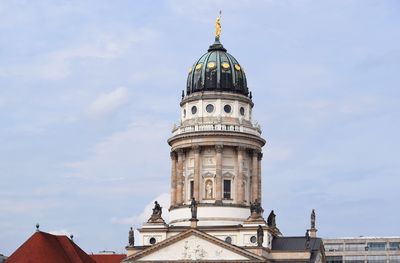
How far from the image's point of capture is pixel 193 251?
91.2m

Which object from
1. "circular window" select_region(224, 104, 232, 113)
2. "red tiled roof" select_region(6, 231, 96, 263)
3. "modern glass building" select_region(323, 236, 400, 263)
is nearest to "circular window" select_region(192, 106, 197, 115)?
"circular window" select_region(224, 104, 232, 113)

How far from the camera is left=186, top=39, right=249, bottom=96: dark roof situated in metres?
102

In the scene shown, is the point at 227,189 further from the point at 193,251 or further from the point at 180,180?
the point at 193,251

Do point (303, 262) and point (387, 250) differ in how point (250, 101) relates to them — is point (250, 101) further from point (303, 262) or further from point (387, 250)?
point (387, 250)

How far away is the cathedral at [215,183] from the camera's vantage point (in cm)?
9225

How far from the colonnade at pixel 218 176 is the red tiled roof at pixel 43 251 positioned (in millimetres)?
12679

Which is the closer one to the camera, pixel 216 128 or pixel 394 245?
pixel 216 128

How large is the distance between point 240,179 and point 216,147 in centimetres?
430

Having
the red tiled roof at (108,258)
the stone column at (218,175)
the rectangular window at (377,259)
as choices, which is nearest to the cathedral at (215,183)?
the stone column at (218,175)

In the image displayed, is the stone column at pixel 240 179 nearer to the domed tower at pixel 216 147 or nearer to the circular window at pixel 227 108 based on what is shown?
the domed tower at pixel 216 147

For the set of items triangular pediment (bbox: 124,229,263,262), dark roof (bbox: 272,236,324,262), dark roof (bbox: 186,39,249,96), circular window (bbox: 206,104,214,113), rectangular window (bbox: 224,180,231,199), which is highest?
dark roof (bbox: 186,39,249,96)

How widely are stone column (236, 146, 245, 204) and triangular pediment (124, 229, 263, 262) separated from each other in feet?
29.2

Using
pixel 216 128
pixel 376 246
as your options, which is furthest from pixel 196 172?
pixel 376 246

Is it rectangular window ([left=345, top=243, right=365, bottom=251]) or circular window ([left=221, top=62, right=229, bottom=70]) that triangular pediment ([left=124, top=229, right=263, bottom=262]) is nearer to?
circular window ([left=221, top=62, right=229, bottom=70])
